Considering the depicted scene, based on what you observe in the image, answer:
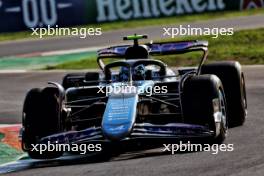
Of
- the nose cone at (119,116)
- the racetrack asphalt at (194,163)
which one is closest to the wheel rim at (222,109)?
the racetrack asphalt at (194,163)

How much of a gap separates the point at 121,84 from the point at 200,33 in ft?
47.1

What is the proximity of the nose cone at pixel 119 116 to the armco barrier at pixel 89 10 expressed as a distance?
19685 millimetres

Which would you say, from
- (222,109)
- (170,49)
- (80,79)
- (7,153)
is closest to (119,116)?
(222,109)

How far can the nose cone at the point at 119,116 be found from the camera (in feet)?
29.6

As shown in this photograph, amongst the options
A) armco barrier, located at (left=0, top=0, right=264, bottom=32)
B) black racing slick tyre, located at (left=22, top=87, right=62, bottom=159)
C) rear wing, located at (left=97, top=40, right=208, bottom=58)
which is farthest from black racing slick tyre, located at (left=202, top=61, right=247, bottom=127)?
armco barrier, located at (left=0, top=0, right=264, bottom=32)

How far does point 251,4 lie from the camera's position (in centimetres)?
3241

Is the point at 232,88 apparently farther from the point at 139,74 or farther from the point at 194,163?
the point at 194,163

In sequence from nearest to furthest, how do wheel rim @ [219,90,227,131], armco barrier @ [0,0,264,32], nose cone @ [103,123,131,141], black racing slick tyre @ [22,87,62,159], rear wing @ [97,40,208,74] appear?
nose cone @ [103,123,131,141] → black racing slick tyre @ [22,87,62,159] → wheel rim @ [219,90,227,131] → rear wing @ [97,40,208,74] → armco barrier @ [0,0,264,32]

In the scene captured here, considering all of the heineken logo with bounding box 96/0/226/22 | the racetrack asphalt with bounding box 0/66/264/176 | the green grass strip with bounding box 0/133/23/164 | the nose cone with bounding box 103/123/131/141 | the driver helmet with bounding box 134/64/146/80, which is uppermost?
the driver helmet with bounding box 134/64/146/80

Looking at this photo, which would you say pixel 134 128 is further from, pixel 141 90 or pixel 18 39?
pixel 18 39

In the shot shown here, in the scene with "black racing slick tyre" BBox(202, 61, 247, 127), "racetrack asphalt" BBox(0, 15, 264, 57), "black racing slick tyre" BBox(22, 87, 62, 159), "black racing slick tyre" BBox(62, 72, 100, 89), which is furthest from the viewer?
"racetrack asphalt" BBox(0, 15, 264, 57)

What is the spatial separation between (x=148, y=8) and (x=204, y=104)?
21.6 meters

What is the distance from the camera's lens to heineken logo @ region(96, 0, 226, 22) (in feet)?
100

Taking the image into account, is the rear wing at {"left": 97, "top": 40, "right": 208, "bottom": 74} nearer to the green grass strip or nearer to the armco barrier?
the green grass strip
